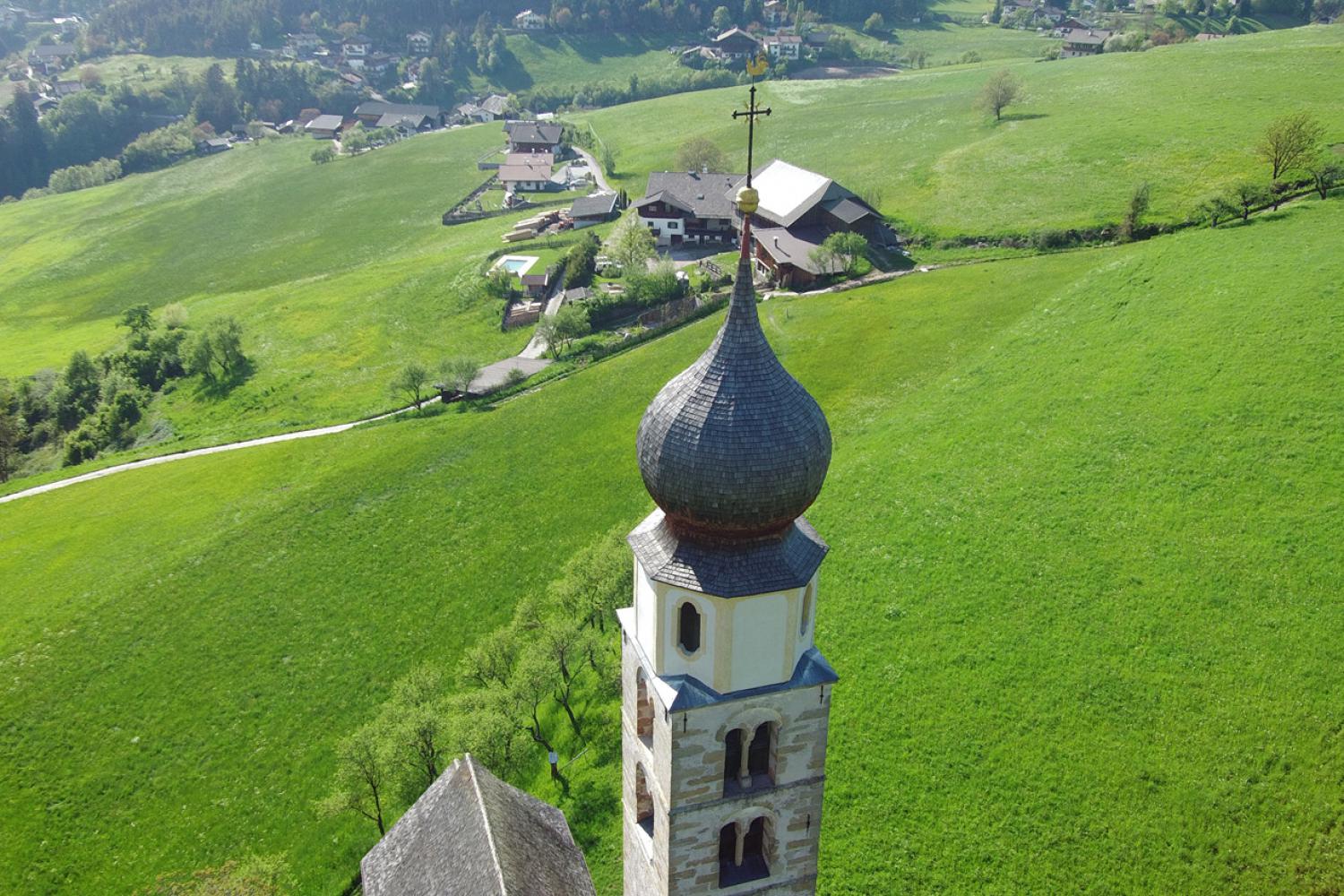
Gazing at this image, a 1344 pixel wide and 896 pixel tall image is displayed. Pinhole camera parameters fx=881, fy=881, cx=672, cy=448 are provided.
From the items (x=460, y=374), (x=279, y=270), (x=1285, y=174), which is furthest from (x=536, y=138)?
(x=1285, y=174)

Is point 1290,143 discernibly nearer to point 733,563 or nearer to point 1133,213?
point 1133,213

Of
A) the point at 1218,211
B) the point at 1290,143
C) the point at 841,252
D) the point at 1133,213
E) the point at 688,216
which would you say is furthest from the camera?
the point at 688,216

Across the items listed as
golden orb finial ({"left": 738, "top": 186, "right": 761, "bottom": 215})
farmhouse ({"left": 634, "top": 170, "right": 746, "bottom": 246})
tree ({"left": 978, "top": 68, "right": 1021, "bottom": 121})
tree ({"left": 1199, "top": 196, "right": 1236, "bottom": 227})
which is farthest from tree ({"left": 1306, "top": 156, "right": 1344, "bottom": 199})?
golden orb finial ({"left": 738, "top": 186, "right": 761, "bottom": 215})

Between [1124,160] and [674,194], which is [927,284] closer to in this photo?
[1124,160]

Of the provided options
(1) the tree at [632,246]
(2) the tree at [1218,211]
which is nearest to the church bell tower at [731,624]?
(2) the tree at [1218,211]

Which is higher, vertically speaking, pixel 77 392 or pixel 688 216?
pixel 688 216

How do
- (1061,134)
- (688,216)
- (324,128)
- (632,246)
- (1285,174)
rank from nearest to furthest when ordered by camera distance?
(1285,174) < (632,246) < (688,216) < (1061,134) < (324,128)
